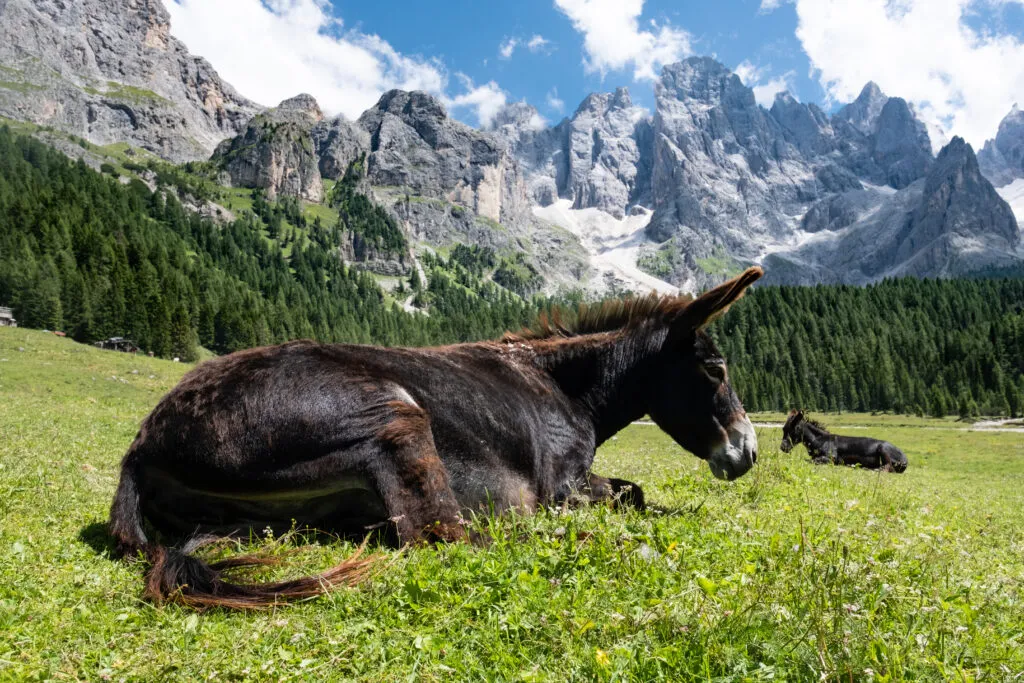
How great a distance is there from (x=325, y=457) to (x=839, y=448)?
1039 inches

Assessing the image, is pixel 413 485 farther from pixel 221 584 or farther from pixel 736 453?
pixel 736 453

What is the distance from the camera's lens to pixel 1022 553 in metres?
7.03

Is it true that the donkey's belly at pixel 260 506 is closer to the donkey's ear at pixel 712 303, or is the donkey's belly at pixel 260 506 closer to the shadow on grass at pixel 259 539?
the shadow on grass at pixel 259 539

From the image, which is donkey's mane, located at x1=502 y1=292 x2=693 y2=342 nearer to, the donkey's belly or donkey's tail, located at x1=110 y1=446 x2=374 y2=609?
the donkey's belly

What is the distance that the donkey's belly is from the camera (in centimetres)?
477

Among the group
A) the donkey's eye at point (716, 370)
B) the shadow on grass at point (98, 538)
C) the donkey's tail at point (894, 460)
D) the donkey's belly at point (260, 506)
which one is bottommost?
the donkey's tail at point (894, 460)

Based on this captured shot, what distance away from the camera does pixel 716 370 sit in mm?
7137

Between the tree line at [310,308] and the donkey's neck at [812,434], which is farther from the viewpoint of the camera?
the tree line at [310,308]

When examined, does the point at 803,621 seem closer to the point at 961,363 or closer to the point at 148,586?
the point at 148,586

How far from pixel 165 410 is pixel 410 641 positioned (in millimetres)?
3180

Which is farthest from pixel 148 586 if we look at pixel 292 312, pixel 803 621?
pixel 292 312

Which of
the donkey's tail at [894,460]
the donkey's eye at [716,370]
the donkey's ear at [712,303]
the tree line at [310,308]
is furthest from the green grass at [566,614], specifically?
the tree line at [310,308]

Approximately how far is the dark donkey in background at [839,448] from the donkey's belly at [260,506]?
22.8 m

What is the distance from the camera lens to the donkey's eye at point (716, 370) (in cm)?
712
